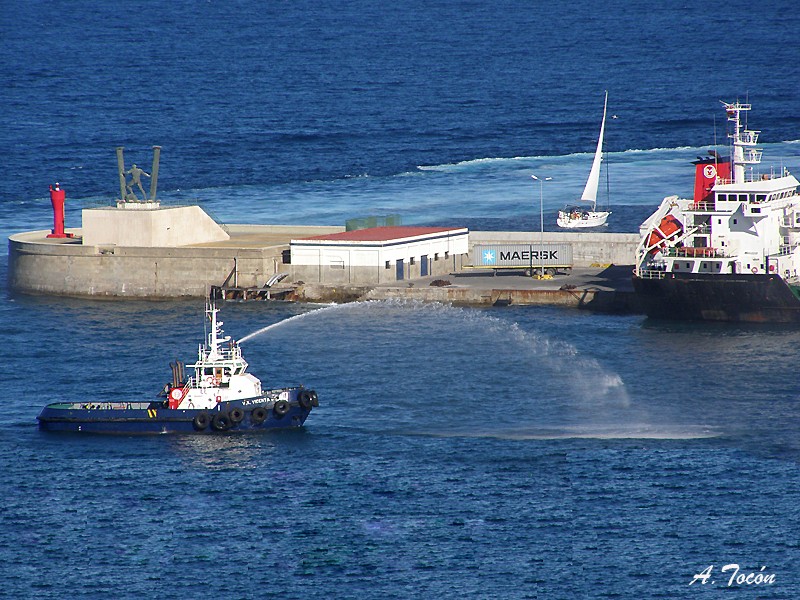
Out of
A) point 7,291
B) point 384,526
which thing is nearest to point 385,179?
point 7,291

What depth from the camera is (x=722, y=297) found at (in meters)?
110

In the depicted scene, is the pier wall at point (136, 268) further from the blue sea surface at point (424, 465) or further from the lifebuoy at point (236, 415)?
the lifebuoy at point (236, 415)

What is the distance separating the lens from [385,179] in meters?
190

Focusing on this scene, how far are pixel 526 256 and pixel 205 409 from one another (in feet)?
161

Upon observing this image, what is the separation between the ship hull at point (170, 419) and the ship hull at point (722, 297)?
124ft

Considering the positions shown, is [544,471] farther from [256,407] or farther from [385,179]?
[385,179]

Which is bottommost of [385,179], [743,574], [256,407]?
[743,574]

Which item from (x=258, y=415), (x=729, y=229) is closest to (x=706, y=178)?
(x=729, y=229)

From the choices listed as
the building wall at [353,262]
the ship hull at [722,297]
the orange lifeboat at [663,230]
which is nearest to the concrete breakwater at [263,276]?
the building wall at [353,262]

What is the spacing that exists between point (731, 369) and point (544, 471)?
83.8 feet

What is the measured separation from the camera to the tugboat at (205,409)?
80.5 m

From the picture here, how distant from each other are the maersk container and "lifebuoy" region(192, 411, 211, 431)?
49.0 metres

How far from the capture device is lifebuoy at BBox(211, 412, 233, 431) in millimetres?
80125

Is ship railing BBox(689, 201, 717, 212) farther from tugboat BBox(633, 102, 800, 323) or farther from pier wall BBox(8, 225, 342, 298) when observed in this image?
pier wall BBox(8, 225, 342, 298)
